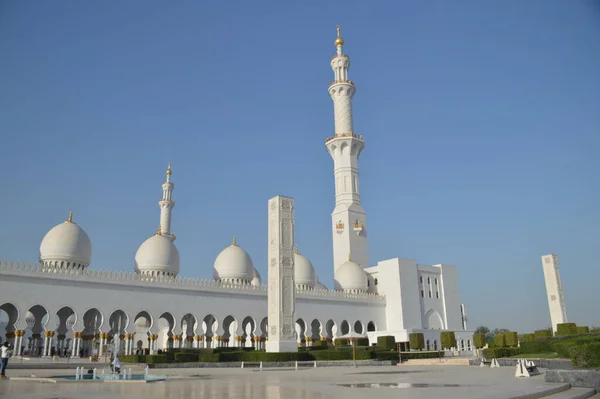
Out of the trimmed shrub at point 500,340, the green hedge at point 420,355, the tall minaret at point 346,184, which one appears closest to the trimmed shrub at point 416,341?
the green hedge at point 420,355

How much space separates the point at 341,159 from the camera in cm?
4862

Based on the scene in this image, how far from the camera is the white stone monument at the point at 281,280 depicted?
26.6 metres

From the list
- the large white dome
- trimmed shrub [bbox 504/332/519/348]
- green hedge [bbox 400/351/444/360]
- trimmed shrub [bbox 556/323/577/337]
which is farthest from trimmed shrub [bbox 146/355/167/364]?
trimmed shrub [bbox 556/323/577/337]

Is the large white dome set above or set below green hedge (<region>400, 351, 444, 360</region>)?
above

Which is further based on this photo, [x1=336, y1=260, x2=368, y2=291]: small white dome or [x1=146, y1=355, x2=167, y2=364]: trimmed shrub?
[x1=336, y1=260, x2=368, y2=291]: small white dome

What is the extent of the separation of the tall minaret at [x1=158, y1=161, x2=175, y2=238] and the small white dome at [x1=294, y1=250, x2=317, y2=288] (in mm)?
11395

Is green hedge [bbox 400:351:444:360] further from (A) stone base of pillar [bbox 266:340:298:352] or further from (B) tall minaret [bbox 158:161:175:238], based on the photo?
(B) tall minaret [bbox 158:161:175:238]

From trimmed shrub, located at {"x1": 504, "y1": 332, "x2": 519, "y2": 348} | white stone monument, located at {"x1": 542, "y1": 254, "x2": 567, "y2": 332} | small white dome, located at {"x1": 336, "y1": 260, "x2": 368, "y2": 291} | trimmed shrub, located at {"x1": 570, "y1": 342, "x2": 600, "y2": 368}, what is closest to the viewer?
trimmed shrub, located at {"x1": 570, "y1": 342, "x2": 600, "y2": 368}

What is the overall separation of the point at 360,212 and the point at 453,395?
3957cm

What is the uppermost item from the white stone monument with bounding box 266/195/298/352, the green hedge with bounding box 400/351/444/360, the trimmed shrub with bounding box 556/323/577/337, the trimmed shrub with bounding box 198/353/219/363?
the white stone monument with bounding box 266/195/298/352

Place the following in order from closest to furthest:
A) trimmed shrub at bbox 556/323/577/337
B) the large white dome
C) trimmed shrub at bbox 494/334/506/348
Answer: trimmed shrub at bbox 494/334/506/348, trimmed shrub at bbox 556/323/577/337, the large white dome

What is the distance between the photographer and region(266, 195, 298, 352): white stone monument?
26625mm

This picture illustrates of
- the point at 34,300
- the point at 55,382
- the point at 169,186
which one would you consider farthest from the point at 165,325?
the point at 55,382

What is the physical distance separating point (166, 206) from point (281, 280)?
2103 centimetres
